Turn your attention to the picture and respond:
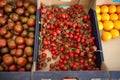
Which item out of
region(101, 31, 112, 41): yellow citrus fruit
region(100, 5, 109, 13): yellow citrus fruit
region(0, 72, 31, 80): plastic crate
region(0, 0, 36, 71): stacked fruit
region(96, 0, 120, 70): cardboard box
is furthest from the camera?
region(100, 5, 109, 13): yellow citrus fruit

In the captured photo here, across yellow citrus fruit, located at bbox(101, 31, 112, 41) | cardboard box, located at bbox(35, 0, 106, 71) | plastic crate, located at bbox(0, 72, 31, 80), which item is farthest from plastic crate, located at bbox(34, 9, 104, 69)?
plastic crate, located at bbox(0, 72, 31, 80)

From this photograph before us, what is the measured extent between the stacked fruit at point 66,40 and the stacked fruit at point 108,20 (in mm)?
127

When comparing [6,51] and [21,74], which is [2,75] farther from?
[6,51]

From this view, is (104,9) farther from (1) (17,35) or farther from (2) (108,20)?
(1) (17,35)

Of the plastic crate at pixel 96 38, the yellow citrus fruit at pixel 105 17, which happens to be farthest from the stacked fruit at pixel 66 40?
the yellow citrus fruit at pixel 105 17

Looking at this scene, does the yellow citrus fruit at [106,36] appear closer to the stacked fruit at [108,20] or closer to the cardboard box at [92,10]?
the stacked fruit at [108,20]

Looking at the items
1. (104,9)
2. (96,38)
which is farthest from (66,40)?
(104,9)

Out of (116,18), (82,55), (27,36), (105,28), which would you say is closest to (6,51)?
(27,36)

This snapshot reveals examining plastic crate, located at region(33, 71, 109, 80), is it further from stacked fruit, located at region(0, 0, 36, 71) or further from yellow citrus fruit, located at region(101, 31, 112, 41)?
yellow citrus fruit, located at region(101, 31, 112, 41)

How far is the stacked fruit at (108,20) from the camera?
1771mm

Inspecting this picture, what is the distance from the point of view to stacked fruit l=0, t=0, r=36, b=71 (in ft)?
4.91

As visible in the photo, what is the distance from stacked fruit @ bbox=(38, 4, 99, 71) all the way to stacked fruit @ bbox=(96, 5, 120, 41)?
13 cm

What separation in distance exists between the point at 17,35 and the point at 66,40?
1.33 feet

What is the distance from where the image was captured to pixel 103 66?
4.75ft
